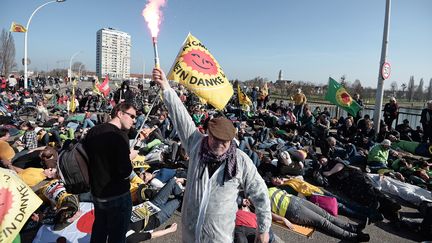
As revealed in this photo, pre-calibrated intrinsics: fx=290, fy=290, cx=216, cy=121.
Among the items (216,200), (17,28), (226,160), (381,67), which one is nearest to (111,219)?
(216,200)

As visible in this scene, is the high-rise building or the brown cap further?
the high-rise building

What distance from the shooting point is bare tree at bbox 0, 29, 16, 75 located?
41750mm

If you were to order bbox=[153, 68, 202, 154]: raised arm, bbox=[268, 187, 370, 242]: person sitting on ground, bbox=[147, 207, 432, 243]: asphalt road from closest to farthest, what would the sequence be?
bbox=[153, 68, 202, 154]: raised arm
bbox=[147, 207, 432, 243]: asphalt road
bbox=[268, 187, 370, 242]: person sitting on ground

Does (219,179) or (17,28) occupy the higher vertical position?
(17,28)

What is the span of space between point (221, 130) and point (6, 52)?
51388mm

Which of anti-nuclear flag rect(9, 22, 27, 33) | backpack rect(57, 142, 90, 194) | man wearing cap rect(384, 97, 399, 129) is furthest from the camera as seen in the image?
anti-nuclear flag rect(9, 22, 27, 33)

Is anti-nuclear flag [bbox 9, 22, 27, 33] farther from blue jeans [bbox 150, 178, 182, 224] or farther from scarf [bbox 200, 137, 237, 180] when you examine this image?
scarf [bbox 200, 137, 237, 180]

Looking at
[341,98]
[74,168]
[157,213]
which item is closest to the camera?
[74,168]

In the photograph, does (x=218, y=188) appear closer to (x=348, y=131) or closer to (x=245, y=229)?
(x=245, y=229)

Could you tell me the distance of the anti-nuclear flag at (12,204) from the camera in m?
2.52

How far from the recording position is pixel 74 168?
273 centimetres

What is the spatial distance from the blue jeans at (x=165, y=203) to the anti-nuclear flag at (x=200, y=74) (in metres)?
1.80

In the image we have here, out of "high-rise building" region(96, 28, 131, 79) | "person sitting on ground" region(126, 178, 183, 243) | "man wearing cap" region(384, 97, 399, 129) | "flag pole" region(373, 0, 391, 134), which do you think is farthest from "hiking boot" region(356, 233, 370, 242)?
"high-rise building" region(96, 28, 131, 79)

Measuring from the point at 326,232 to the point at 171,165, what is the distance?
14.4ft
